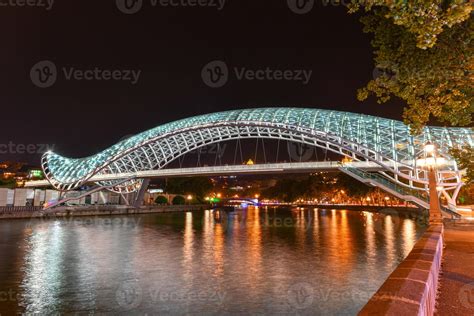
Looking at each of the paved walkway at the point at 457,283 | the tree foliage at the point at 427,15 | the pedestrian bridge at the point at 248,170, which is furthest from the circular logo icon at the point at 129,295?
the pedestrian bridge at the point at 248,170

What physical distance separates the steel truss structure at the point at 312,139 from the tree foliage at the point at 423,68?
84.7 feet

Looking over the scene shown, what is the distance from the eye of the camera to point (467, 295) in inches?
304

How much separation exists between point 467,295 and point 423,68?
5.35 m

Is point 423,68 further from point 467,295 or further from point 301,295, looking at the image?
point 301,295

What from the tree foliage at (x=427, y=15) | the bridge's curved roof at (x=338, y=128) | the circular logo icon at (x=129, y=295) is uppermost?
the bridge's curved roof at (x=338, y=128)

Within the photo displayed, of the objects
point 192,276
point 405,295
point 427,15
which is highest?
point 427,15

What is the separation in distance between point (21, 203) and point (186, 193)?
6389 centimetres

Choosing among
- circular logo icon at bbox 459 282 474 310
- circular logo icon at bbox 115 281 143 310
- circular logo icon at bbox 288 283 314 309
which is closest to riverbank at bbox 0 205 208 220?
circular logo icon at bbox 115 281 143 310

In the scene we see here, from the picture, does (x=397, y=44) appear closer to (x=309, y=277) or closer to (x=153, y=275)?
(x=309, y=277)

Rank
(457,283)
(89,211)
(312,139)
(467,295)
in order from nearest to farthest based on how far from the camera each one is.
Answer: (467,295) < (457,283) < (312,139) < (89,211)

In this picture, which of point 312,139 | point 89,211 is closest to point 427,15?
point 312,139

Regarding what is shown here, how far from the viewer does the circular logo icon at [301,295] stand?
40.7ft

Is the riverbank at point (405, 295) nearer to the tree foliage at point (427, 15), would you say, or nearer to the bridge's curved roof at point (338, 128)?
the tree foliage at point (427, 15)

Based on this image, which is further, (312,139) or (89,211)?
(89,211)
